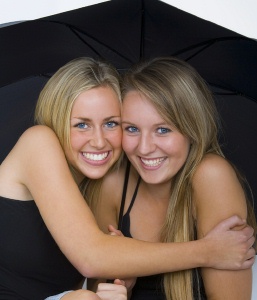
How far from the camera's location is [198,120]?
11.2 feet

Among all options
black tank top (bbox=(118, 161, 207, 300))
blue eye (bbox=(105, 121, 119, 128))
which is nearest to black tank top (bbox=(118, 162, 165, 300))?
black tank top (bbox=(118, 161, 207, 300))

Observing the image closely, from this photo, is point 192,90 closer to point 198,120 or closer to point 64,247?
point 198,120

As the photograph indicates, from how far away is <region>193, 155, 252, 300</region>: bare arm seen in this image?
3293 mm

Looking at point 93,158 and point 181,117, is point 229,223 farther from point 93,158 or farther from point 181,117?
point 93,158

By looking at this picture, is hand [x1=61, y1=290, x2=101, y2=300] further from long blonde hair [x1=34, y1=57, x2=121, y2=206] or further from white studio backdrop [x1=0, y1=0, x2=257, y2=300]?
white studio backdrop [x1=0, y1=0, x2=257, y2=300]

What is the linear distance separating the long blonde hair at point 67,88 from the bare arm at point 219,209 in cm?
57

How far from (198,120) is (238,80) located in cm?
52

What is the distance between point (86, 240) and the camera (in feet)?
10.3

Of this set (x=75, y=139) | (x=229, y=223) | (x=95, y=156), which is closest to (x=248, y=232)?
(x=229, y=223)

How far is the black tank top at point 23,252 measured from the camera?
11.0 feet

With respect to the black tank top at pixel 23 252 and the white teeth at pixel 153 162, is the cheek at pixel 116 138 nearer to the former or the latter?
the white teeth at pixel 153 162

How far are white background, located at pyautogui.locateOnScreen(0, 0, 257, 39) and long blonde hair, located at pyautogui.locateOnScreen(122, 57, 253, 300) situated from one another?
7.64 feet

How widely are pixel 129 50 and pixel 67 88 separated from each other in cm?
50

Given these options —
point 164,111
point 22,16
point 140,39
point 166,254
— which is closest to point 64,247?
point 166,254
